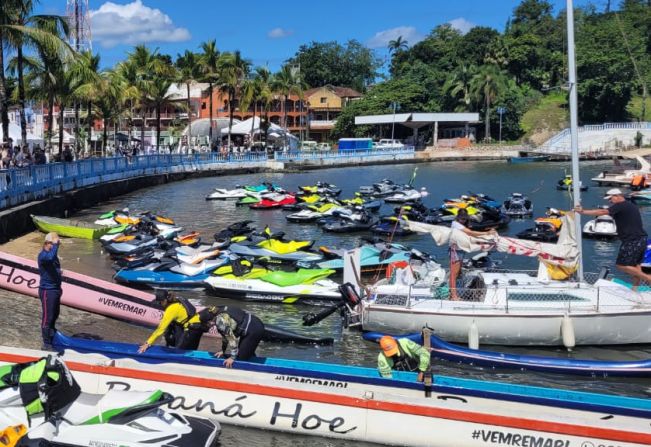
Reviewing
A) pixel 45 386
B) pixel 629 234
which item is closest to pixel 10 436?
pixel 45 386

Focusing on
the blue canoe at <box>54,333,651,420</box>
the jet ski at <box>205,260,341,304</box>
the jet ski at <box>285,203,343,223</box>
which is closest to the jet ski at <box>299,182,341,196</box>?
the jet ski at <box>285,203,343,223</box>

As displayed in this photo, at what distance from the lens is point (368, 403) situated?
9.48m

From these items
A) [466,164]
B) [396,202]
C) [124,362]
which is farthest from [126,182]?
[466,164]

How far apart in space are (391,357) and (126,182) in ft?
128

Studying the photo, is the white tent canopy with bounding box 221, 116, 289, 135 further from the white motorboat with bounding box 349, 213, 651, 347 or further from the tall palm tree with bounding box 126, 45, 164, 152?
the white motorboat with bounding box 349, 213, 651, 347

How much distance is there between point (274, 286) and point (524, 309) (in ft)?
22.2

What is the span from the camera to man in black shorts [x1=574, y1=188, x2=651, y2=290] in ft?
46.8

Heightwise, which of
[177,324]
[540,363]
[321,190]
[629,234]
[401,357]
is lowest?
[540,363]

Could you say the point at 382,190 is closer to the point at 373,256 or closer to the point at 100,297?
the point at 373,256

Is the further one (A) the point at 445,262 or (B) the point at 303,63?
(B) the point at 303,63

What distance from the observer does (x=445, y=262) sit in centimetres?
2383

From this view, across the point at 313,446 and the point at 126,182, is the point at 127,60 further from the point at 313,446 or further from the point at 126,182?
the point at 313,446

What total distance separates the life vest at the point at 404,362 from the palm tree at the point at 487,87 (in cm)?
9119

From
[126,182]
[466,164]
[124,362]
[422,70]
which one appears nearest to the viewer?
[124,362]
